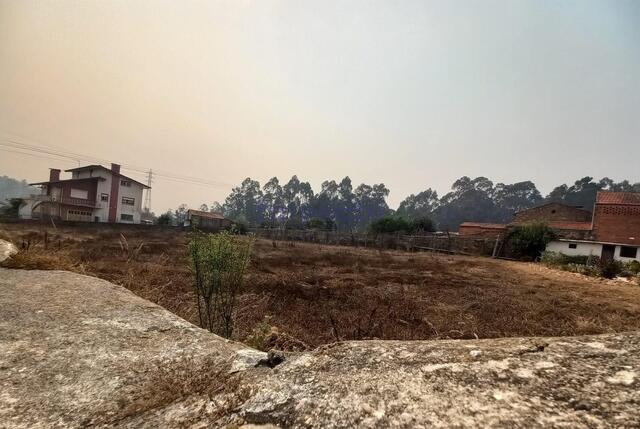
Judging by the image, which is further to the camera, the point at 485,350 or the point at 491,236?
the point at 491,236

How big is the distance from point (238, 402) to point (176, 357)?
893 mm

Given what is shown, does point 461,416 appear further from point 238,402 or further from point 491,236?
point 491,236

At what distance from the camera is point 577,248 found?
27078mm

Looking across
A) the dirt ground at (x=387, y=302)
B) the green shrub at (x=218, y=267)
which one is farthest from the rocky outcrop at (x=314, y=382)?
the green shrub at (x=218, y=267)

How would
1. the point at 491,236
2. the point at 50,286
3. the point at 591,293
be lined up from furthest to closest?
the point at 491,236 < the point at 591,293 < the point at 50,286

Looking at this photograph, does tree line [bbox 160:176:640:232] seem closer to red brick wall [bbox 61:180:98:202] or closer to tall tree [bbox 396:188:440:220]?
tall tree [bbox 396:188:440:220]

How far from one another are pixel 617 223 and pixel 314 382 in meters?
34.8

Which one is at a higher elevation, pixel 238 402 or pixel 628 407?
pixel 628 407

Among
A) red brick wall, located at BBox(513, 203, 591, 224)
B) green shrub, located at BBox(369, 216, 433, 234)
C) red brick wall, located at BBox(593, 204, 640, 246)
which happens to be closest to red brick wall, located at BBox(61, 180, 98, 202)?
green shrub, located at BBox(369, 216, 433, 234)

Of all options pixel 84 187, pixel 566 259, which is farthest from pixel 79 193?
pixel 566 259

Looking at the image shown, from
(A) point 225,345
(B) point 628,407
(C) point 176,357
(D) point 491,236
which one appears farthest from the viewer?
(D) point 491,236

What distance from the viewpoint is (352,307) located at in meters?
8.34

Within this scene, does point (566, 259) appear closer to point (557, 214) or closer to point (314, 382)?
point (557, 214)

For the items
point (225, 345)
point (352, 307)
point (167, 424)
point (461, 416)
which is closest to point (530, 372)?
point (461, 416)
